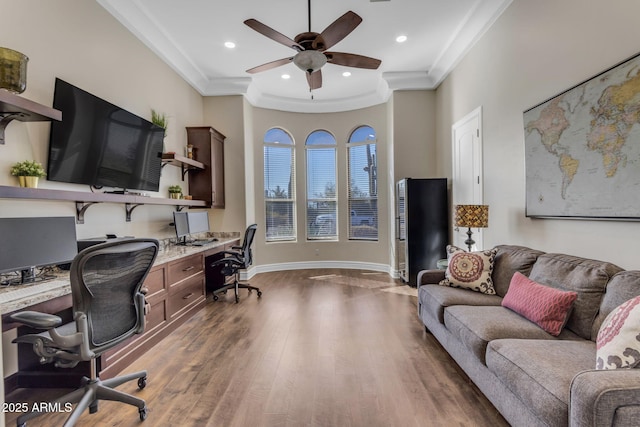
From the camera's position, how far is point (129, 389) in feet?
7.00

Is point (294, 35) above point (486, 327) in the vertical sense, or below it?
above

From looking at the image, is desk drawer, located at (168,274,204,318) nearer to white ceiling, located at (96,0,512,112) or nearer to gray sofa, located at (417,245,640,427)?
gray sofa, located at (417,245,640,427)

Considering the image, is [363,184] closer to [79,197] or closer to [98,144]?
[98,144]

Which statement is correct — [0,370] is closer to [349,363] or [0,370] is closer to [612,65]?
[349,363]

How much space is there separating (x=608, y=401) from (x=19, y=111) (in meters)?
3.35

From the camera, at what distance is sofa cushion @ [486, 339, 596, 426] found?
1270 millimetres

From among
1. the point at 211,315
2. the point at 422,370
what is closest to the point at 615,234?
the point at 422,370

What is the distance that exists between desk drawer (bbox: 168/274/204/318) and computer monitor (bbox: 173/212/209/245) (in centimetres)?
66

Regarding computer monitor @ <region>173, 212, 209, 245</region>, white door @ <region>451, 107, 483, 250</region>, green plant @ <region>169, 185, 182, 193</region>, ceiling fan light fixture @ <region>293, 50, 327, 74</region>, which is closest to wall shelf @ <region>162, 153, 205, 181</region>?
green plant @ <region>169, 185, 182, 193</region>

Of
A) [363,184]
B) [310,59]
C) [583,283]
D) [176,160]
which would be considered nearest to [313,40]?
[310,59]

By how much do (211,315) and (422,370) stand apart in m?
2.48

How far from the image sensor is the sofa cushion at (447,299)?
247 centimetres

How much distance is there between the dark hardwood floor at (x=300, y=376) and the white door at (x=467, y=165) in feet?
4.48

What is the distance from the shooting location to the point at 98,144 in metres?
2.78
